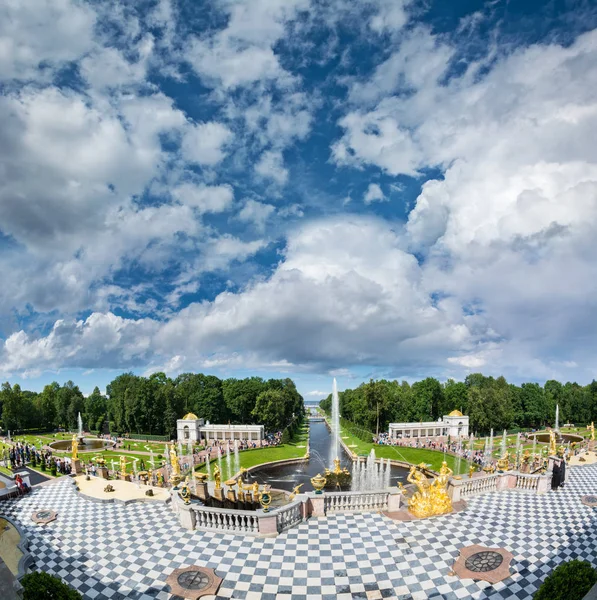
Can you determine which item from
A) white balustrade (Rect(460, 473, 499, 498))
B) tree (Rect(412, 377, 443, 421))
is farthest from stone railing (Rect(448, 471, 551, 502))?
tree (Rect(412, 377, 443, 421))

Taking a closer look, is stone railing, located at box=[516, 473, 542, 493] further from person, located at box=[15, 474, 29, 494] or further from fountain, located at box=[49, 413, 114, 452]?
fountain, located at box=[49, 413, 114, 452]

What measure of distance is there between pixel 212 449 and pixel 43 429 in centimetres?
5254

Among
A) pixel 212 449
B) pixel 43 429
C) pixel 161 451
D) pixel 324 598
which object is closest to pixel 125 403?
pixel 161 451

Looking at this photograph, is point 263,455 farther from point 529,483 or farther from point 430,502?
point 430,502

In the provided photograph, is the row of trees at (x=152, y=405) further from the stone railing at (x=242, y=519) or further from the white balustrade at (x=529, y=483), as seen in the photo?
the stone railing at (x=242, y=519)

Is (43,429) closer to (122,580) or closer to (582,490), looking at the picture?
(122,580)


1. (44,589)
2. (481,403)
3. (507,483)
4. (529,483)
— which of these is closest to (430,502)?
(507,483)

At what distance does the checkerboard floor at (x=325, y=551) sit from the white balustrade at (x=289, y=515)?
38 centimetres

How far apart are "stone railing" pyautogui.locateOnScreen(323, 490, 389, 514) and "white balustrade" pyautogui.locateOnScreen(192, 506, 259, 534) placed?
12.5 feet

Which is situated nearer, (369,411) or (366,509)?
(366,509)

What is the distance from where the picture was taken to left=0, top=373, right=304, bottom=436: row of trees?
7138cm

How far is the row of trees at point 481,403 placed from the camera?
7312 cm

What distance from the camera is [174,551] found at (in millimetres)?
15859

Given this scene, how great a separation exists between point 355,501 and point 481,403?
2422 inches
